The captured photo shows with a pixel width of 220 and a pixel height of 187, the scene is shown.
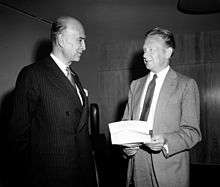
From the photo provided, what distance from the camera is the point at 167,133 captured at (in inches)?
68.5

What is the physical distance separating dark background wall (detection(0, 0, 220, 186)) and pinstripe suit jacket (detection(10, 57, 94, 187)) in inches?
68.8

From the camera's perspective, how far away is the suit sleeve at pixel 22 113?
169 centimetres

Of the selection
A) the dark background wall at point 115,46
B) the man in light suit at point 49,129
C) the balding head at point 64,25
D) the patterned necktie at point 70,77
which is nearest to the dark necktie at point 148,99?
the man in light suit at point 49,129

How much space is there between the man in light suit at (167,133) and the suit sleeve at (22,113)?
691 mm

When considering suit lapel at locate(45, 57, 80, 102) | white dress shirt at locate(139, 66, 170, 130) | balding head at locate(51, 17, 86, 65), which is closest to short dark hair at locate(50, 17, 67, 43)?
balding head at locate(51, 17, 86, 65)

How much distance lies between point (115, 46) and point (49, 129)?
3.85 meters

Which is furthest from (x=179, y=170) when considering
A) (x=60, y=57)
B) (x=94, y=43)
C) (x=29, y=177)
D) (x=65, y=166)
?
(x=94, y=43)

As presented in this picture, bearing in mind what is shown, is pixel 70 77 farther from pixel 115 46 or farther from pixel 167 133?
pixel 115 46

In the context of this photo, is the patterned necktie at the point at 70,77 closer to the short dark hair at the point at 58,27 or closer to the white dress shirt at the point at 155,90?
the short dark hair at the point at 58,27

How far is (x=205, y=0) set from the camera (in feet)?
8.11

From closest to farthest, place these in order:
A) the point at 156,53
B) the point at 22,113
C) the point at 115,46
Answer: the point at 22,113
the point at 156,53
the point at 115,46

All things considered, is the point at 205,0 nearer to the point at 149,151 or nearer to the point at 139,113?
the point at 139,113

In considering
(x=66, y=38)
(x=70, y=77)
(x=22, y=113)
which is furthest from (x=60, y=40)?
(x=22, y=113)

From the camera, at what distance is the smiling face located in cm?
194
